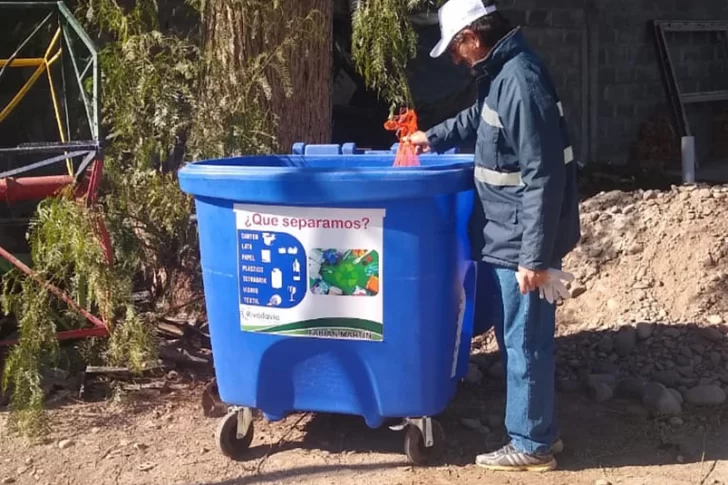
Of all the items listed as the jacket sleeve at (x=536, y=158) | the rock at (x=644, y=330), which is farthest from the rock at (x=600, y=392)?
the jacket sleeve at (x=536, y=158)

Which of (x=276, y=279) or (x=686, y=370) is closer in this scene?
(x=276, y=279)

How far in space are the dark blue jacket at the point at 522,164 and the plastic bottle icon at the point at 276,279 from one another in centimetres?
73

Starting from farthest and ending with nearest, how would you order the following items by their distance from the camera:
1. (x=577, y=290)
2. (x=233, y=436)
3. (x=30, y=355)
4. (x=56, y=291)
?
(x=577, y=290), (x=56, y=291), (x=30, y=355), (x=233, y=436)

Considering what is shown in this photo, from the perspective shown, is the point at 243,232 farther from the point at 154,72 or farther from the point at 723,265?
the point at 723,265

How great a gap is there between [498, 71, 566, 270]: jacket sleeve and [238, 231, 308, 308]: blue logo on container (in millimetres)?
785

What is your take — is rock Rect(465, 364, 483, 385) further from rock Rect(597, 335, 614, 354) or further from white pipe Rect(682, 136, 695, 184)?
white pipe Rect(682, 136, 695, 184)

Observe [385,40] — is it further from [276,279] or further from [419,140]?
[276,279]

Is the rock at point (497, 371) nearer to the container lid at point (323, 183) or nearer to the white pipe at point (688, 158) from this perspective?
the container lid at point (323, 183)

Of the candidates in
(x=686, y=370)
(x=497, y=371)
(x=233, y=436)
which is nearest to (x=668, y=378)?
(x=686, y=370)

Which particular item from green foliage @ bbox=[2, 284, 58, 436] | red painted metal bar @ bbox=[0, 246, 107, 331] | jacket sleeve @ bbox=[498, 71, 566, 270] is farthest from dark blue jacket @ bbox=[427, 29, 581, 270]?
green foliage @ bbox=[2, 284, 58, 436]

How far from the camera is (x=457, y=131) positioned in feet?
13.2

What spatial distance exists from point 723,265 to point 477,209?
2157 mm

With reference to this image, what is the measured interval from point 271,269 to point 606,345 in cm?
199

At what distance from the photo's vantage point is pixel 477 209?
3.75 m
